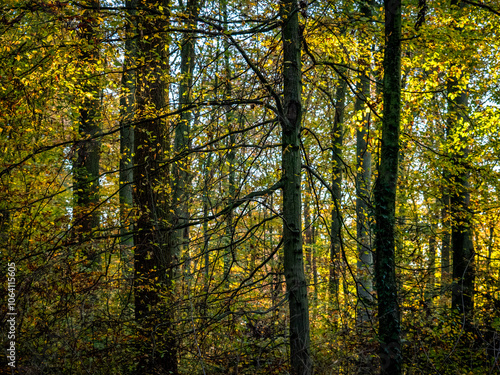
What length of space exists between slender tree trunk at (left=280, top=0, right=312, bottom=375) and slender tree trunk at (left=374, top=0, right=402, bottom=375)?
3.11 feet

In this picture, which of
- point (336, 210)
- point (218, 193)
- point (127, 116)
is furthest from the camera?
point (127, 116)

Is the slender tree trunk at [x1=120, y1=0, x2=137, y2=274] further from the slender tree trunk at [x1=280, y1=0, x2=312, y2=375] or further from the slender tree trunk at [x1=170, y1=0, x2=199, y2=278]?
the slender tree trunk at [x1=280, y1=0, x2=312, y2=375]

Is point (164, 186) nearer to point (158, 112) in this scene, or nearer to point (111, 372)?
point (158, 112)

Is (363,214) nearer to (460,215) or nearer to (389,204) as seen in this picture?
(389,204)

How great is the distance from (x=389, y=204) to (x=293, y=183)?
124cm

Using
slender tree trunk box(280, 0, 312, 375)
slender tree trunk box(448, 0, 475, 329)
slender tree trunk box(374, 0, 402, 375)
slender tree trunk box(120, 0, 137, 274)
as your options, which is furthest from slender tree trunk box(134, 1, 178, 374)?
slender tree trunk box(448, 0, 475, 329)

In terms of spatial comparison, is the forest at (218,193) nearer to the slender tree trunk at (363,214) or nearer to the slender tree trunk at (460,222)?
the slender tree trunk at (363,214)

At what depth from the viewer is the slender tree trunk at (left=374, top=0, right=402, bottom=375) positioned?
4262 mm

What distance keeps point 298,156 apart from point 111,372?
12.9 feet

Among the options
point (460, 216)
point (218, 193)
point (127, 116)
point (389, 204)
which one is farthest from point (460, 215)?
point (127, 116)

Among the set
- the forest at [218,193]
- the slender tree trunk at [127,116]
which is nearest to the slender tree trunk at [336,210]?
the forest at [218,193]

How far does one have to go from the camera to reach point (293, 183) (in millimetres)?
4703

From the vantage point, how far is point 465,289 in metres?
7.25

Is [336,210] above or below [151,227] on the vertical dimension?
above
